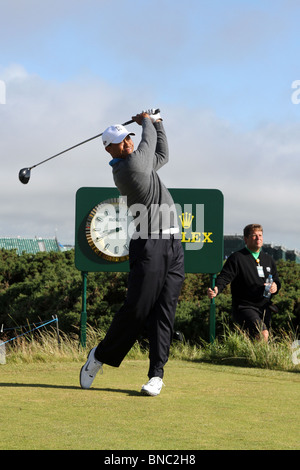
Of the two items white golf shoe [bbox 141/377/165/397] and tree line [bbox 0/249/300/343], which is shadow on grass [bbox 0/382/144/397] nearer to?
white golf shoe [bbox 141/377/165/397]

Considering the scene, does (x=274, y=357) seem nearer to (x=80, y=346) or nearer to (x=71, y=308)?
(x=80, y=346)

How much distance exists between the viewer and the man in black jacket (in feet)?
25.3

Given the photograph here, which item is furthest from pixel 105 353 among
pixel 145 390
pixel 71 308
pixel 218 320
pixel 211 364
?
pixel 71 308

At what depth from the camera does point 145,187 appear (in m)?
4.89

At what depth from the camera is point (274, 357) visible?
6.96m

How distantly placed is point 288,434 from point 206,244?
5.58 metres

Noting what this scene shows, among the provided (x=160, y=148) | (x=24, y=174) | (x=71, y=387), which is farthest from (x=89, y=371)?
(x=24, y=174)

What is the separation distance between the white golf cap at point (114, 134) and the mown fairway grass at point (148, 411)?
6.22ft

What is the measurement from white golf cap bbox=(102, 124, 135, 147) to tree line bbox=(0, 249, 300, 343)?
4.75 m

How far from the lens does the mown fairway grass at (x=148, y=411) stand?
11.4ft

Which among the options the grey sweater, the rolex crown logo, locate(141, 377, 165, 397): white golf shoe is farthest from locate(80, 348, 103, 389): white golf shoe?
the rolex crown logo

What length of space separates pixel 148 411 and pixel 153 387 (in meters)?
0.60

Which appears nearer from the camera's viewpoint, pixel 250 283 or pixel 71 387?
pixel 71 387

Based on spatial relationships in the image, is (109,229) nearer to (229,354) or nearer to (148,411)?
(229,354)
